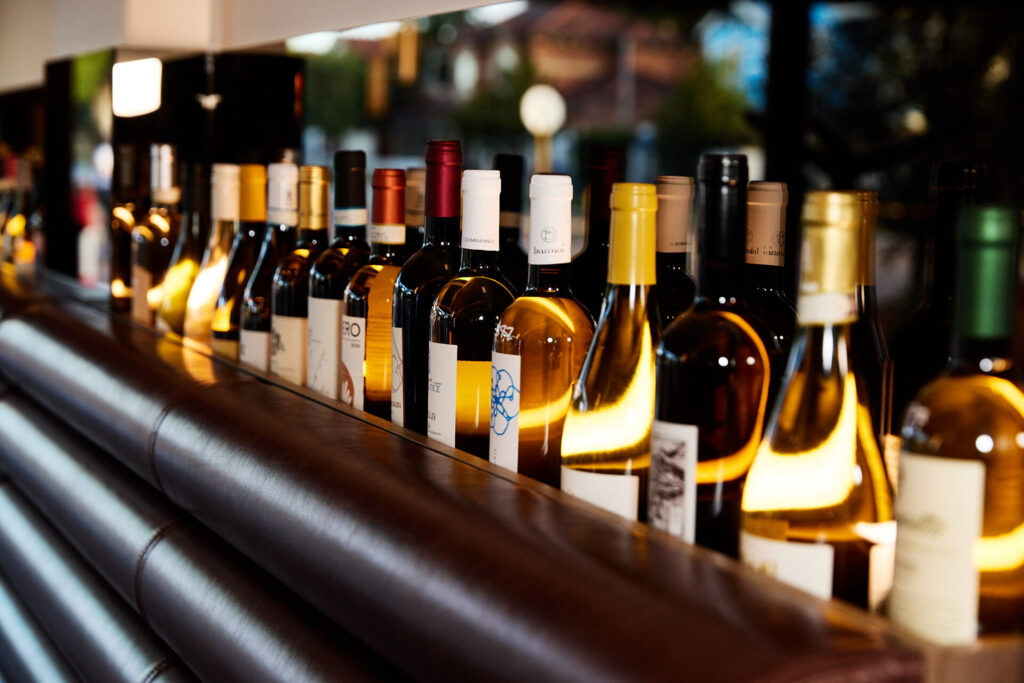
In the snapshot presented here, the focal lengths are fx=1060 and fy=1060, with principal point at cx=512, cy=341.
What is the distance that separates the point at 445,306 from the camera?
89 centimetres

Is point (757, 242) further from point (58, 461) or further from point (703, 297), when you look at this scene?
point (58, 461)

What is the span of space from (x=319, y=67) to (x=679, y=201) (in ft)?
24.1

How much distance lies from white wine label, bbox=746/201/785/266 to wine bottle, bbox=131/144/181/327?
3.85 ft

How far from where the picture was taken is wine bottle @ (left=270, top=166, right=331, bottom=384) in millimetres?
1195

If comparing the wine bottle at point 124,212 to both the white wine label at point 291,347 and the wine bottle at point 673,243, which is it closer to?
the white wine label at point 291,347

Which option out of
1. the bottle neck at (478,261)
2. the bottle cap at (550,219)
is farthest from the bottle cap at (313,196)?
the bottle cap at (550,219)

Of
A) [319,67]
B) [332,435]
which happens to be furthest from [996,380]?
[319,67]

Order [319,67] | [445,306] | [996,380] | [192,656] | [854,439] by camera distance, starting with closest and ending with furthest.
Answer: [996,380], [854,439], [445,306], [192,656], [319,67]

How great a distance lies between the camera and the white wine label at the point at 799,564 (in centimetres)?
59

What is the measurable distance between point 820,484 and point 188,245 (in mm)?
1223

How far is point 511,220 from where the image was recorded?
3.38 ft

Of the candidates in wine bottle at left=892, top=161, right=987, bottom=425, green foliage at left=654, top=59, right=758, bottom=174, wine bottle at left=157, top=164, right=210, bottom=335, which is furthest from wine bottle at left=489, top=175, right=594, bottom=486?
green foliage at left=654, top=59, right=758, bottom=174

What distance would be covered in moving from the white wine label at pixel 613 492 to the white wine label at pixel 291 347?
1.86 ft

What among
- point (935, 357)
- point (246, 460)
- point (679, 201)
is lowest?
point (246, 460)
